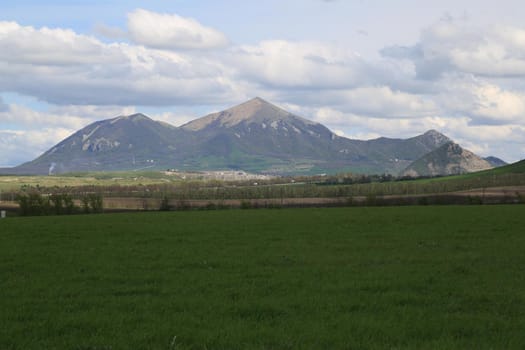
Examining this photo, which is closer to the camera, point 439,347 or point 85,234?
point 439,347

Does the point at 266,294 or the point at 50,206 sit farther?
the point at 50,206

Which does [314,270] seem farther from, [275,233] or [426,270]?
[275,233]

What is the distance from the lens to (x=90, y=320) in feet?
50.0

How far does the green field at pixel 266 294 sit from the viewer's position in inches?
541

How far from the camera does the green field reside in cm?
1374

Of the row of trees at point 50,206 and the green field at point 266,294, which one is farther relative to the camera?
the row of trees at point 50,206

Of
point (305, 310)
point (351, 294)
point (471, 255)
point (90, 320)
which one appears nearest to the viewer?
point (90, 320)

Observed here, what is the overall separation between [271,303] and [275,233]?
2302cm

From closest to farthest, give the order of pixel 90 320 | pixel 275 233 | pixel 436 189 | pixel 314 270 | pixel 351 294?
pixel 90 320, pixel 351 294, pixel 314 270, pixel 275 233, pixel 436 189

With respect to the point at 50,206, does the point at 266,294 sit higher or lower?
higher

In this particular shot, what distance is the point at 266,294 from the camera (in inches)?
736

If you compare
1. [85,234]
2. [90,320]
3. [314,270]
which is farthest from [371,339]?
[85,234]

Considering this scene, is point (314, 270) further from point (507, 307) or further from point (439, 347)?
point (439, 347)

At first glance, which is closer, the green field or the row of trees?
the green field
